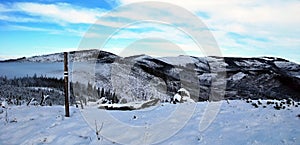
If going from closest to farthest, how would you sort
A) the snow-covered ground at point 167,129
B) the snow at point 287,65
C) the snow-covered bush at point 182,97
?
the snow-covered ground at point 167,129 → the snow-covered bush at point 182,97 → the snow at point 287,65

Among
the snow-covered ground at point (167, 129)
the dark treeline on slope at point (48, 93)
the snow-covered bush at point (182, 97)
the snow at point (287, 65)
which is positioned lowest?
the dark treeline on slope at point (48, 93)

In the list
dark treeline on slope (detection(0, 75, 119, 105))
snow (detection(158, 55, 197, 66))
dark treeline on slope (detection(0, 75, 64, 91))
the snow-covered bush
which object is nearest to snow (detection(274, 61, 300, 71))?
snow (detection(158, 55, 197, 66))

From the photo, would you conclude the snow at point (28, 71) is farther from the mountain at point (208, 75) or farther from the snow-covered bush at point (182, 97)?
the snow-covered bush at point (182, 97)

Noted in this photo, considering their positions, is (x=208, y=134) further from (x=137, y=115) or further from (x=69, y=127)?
(x=69, y=127)

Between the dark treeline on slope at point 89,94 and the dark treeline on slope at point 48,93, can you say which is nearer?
the dark treeline on slope at point 89,94

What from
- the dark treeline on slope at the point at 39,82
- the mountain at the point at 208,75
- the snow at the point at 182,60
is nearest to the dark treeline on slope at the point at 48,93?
the dark treeline on slope at the point at 39,82

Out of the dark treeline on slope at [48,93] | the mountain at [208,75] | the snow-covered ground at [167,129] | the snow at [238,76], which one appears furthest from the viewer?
the snow at [238,76]

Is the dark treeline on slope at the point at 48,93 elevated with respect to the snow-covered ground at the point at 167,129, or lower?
lower

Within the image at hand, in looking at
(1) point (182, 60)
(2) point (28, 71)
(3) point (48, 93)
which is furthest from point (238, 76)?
(3) point (48, 93)
